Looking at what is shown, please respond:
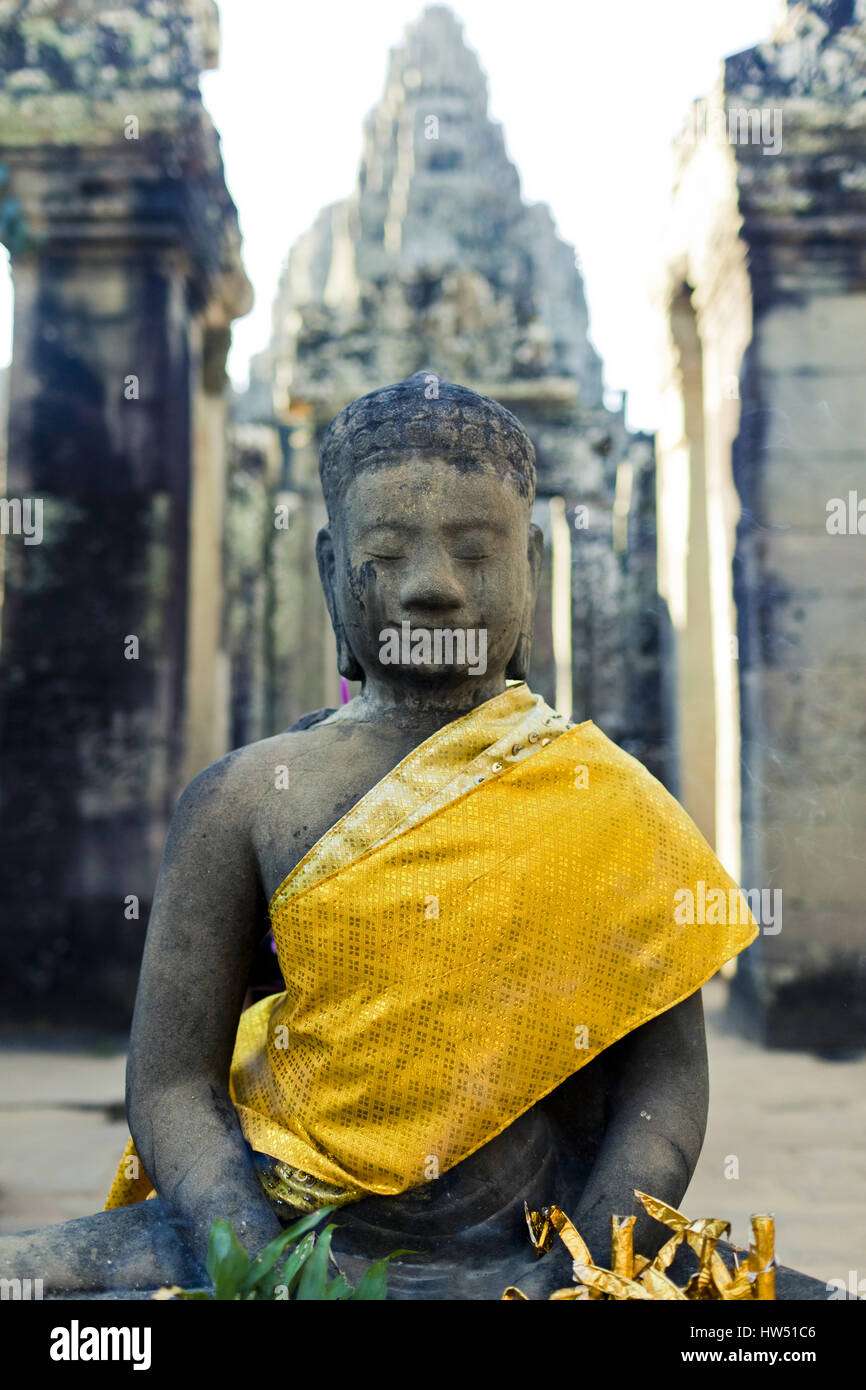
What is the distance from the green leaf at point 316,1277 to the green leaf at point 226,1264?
0.08 meters

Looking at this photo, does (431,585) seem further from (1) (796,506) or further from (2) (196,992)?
(1) (796,506)

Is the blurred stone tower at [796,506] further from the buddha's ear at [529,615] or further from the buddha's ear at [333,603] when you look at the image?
the buddha's ear at [333,603]

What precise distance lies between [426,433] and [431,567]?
10.1 inches

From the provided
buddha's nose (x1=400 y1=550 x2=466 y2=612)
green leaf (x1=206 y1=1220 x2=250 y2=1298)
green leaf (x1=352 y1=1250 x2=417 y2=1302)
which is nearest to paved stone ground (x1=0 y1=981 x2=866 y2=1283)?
green leaf (x1=352 y1=1250 x2=417 y2=1302)

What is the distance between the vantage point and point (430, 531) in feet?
6.37

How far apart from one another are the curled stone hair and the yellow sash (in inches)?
20.0

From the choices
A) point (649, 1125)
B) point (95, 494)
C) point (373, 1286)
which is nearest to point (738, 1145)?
point (649, 1125)

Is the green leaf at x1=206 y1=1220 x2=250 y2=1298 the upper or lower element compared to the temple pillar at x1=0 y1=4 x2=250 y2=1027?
lower

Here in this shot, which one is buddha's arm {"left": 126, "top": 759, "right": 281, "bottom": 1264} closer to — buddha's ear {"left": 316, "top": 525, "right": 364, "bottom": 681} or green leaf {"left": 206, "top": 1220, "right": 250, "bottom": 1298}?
green leaf {"left": 206, "top": 1220, "right": 250, "bottom": 1298}

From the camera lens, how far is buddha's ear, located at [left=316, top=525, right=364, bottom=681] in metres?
2.17
